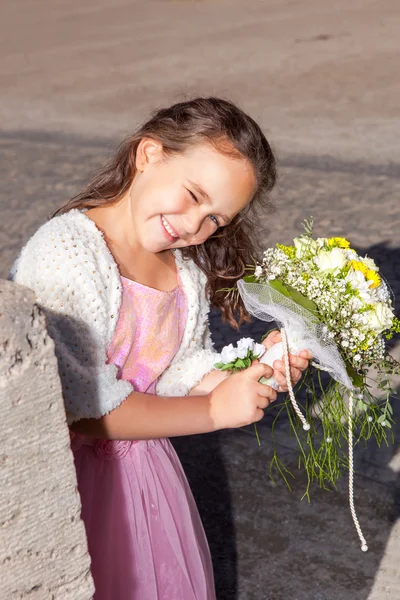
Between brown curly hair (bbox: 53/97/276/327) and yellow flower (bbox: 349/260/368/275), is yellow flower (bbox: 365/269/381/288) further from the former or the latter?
brown curly hair (bbox: 53/97/276/327)

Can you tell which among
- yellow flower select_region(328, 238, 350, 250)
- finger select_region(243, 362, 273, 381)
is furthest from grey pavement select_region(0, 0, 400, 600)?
finger select_region(243, 362, 273, 381)

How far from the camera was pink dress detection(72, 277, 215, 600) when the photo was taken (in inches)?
103

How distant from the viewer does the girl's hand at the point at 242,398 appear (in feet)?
8.24

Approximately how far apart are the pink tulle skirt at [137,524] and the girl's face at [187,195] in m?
0.66

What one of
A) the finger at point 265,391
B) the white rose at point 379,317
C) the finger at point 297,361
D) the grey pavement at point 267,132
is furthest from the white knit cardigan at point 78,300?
the grey pavement at point 267,132

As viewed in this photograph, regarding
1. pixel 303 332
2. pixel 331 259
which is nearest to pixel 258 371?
pixel 303 332

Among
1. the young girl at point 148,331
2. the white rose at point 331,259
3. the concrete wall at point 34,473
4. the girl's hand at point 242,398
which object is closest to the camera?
the concrete wall at point 34,473

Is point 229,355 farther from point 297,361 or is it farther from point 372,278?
point 372,278

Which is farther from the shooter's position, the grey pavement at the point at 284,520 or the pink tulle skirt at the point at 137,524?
the grey pavement at the point at 284,520

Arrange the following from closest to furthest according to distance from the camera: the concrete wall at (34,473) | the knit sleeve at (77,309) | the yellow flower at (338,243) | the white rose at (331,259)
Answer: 1. the concrete wall at (34,473)
2. the knit sleeve at (77,309)
3. the white rose at (331,259)
4. the yellow flower at (338,243)

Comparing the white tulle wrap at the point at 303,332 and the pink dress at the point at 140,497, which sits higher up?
the white tulle wrap at the point at 303,332

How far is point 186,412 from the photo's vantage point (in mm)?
2551

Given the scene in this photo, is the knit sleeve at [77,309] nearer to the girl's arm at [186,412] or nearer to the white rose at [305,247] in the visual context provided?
the girl's arm at [186,412]

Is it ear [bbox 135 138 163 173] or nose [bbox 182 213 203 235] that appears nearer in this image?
nose [bbox 182 213 203 235]
